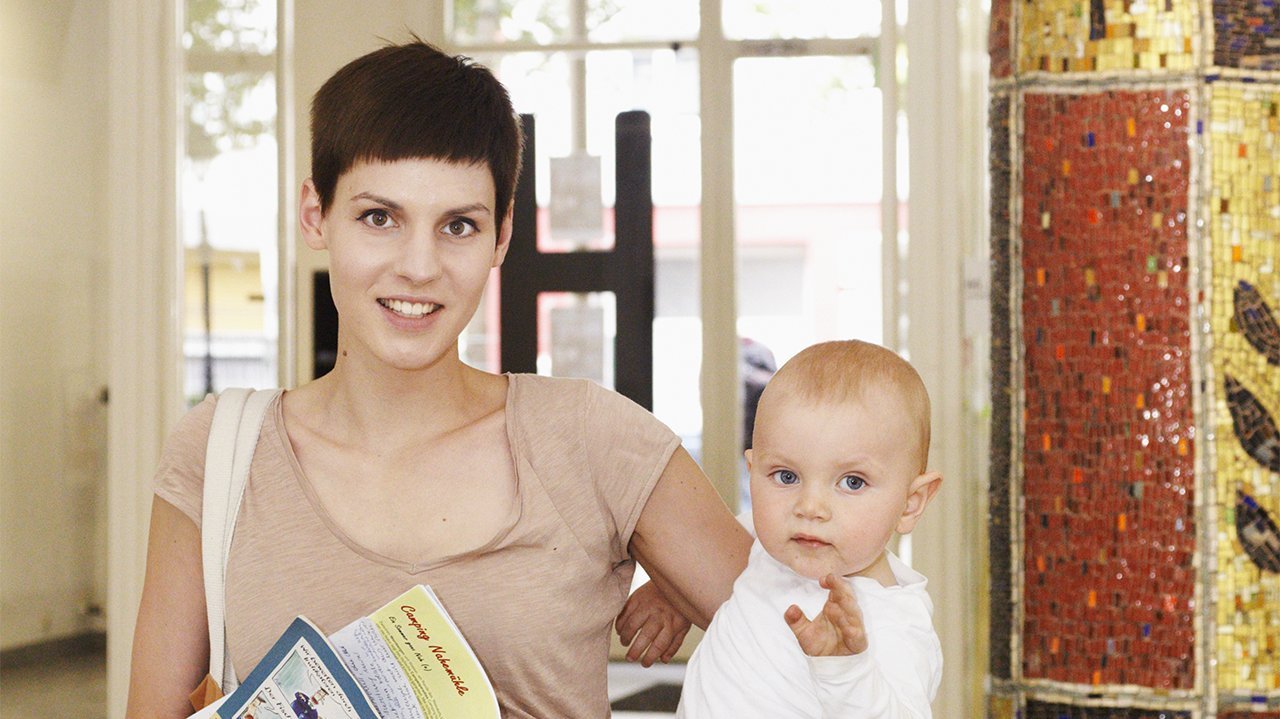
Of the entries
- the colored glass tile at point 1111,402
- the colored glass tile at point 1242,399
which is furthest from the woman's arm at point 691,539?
the colored glass tile at point 1242,399

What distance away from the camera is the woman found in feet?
4.74

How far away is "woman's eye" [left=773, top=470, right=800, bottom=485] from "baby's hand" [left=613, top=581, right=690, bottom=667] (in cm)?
34

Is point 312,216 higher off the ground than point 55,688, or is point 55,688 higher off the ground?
point 312,216

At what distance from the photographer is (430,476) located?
1544mm

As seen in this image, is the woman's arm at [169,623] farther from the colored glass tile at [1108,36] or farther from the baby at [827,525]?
the colored glass tile at [1108,36]

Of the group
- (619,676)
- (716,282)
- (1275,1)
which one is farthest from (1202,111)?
(619,676)

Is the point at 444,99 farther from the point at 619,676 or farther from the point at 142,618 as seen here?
the point at 619,676

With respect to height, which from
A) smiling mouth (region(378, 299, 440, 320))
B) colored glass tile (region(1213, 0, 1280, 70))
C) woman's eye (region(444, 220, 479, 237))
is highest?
colored glass tile (region(1213, 0, 1280, 70))

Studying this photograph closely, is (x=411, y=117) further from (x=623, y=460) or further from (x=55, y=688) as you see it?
(x=55, y=688)

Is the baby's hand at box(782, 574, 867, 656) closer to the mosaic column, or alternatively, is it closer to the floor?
the mosaic column

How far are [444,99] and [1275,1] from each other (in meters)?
1.71

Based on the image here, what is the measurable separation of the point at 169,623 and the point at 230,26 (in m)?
2.29

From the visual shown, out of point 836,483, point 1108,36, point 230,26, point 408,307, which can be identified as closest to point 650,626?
point 836,483

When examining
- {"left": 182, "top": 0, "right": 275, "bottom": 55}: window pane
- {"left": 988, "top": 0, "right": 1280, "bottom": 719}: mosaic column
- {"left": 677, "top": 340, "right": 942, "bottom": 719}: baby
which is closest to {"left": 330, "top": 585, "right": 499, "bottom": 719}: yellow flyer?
{"left": 677, "top": 340, "right": 942, "bottom": 719}: baby
